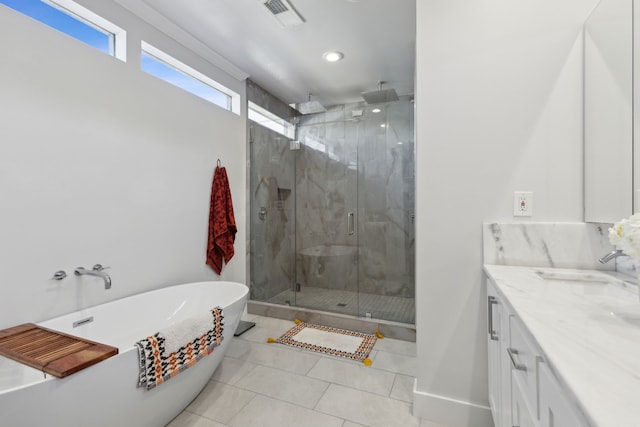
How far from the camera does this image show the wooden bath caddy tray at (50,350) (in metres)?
1.22

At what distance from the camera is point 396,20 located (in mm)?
2477

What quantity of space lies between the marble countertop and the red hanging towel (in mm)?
2483

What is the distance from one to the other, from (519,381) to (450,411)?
0.93 meters

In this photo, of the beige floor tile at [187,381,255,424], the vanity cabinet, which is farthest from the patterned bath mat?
the vanity cabinet

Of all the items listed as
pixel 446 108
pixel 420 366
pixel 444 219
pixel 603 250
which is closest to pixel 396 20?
pixel 446 108

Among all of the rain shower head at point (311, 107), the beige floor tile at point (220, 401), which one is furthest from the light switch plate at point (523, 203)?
the rain shower head at point (311, 107)

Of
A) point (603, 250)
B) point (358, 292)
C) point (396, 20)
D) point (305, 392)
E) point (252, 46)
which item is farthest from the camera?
point (358, 292)

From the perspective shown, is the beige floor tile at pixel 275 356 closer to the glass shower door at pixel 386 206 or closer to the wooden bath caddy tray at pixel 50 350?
the glass shower door at pixel 386 206

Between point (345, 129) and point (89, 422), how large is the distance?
3.41 metres

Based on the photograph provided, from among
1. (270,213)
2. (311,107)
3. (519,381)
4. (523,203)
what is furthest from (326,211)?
(519,381)

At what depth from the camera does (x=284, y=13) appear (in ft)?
7.65

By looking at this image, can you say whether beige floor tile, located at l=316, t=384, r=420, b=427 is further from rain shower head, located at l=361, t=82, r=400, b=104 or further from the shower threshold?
rain shower head, located at l=361, t=82, r=400, b=104

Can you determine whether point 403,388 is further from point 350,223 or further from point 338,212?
point 338,212

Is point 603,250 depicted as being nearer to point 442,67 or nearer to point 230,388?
point 442,67
